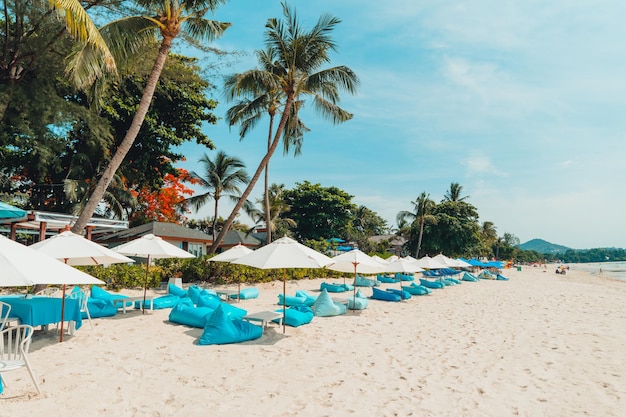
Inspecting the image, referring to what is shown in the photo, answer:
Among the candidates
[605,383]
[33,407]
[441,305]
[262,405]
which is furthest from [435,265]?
[33,407]

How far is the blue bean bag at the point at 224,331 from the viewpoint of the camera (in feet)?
22.6

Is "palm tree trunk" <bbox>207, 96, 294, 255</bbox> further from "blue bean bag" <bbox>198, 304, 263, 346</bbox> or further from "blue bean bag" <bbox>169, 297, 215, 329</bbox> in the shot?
"blue bean bag" <bbox>198, 304, 263, 346</bbox>

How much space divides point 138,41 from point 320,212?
2790 cm

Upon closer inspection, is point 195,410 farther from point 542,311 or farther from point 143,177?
point 143,177

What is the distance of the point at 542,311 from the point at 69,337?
1390 centimetres

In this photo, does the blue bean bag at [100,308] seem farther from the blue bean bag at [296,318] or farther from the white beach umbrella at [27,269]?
the white beach umbrella at [27,269]

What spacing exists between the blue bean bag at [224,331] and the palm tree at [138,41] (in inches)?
192

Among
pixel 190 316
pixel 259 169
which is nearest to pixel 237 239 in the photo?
pixel 259 169

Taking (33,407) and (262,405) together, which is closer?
(33,407)

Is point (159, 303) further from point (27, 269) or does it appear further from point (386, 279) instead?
point (386, 279)

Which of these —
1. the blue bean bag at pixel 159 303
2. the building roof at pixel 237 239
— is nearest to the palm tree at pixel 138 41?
the blue bean bag at pixel 159 303

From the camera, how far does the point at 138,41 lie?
11.1 meters

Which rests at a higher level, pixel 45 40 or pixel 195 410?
pixel 45 40

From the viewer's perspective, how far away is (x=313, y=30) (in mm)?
16000
